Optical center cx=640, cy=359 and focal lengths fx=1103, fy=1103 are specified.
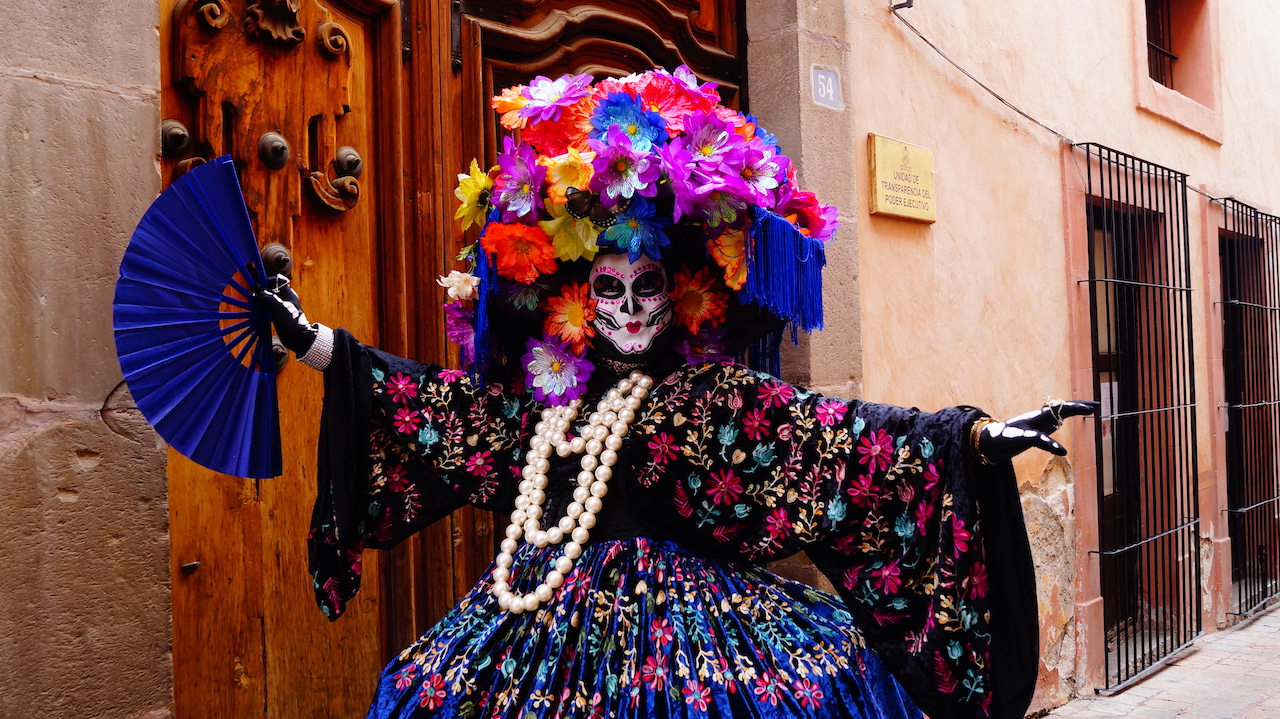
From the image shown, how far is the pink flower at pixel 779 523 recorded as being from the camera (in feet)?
7.62

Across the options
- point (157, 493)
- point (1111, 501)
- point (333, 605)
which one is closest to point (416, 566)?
point (333, 605)

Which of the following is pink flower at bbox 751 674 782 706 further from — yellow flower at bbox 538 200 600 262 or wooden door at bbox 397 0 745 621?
wooden door at bbox 397 0 745 621

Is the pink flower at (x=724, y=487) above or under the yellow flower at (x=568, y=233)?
under

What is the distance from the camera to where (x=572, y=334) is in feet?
7.97

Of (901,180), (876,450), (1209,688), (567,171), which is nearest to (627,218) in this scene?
(567,171)

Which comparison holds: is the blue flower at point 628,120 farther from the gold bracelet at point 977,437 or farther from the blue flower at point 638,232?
the gold bracelet at point 977,437

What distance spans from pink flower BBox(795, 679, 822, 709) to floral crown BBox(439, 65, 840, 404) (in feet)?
2.48

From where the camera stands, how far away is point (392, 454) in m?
2.46

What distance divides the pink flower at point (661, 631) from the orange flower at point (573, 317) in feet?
2.00

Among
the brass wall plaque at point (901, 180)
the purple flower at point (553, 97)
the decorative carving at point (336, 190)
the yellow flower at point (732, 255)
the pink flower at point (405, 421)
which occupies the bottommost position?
the pink flower at point (405, 421)

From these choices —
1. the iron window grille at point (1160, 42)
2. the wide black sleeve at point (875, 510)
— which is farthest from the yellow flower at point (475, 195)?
the iron window grille at point (1160, 42)

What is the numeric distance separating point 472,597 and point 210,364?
2.40ft

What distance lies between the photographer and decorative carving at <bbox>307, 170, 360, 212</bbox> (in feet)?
9.02

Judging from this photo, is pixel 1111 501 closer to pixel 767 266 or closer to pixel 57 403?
pixel 767 266
